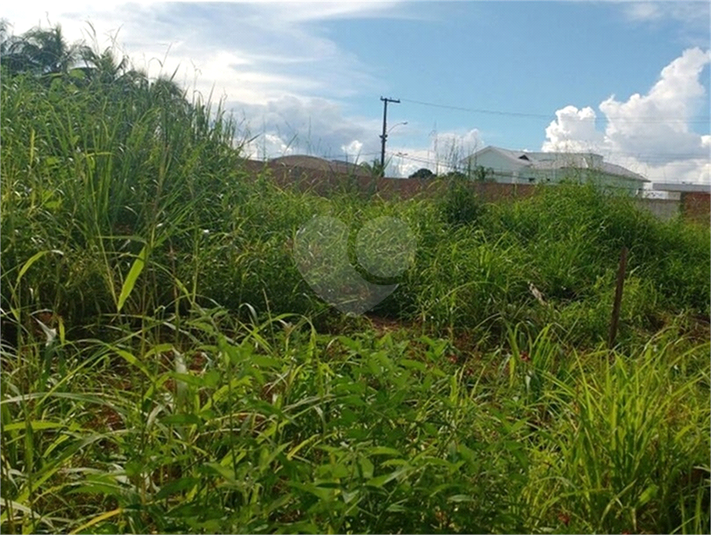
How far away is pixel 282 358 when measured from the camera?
7.08ft

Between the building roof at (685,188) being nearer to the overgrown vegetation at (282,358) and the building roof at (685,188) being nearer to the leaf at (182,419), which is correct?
the overgrown vegetation at (282,358)

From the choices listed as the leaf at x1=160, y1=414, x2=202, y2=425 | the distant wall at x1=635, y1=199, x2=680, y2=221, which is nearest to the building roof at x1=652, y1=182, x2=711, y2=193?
the distant wall at x1=635, y1=199, x2=680, y2=221

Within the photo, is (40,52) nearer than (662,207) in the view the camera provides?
Yes

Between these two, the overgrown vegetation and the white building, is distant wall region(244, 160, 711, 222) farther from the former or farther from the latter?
the overgrown vegetation

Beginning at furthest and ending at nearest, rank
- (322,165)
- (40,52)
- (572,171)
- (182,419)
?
(572,171), (322,165), (40,52), (182,419)

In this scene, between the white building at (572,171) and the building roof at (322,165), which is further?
the white building at (572,171)

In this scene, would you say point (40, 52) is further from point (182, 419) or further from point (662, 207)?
point (662, 207)

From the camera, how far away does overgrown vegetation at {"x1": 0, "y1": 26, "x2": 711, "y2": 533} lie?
1515 mm

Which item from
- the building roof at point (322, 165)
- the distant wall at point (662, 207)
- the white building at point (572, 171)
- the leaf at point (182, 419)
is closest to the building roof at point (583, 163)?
the white building at point (572, 171)

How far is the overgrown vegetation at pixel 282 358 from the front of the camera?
151 cm

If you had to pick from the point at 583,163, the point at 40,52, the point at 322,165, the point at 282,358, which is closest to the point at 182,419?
the point at 282,358

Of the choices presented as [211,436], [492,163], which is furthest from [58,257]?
[492,163]

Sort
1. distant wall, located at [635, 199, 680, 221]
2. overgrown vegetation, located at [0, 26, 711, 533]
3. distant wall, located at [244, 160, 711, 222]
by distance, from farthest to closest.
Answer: distant wall, located at [635, 199, 680, 221]
distant wall, located at [244, 160, 711, 222]
overgrown vegetation, located at [0, 26, 711, 533]

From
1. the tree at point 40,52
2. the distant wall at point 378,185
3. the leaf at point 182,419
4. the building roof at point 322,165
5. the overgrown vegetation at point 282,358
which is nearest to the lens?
the leaf at point 182,419
